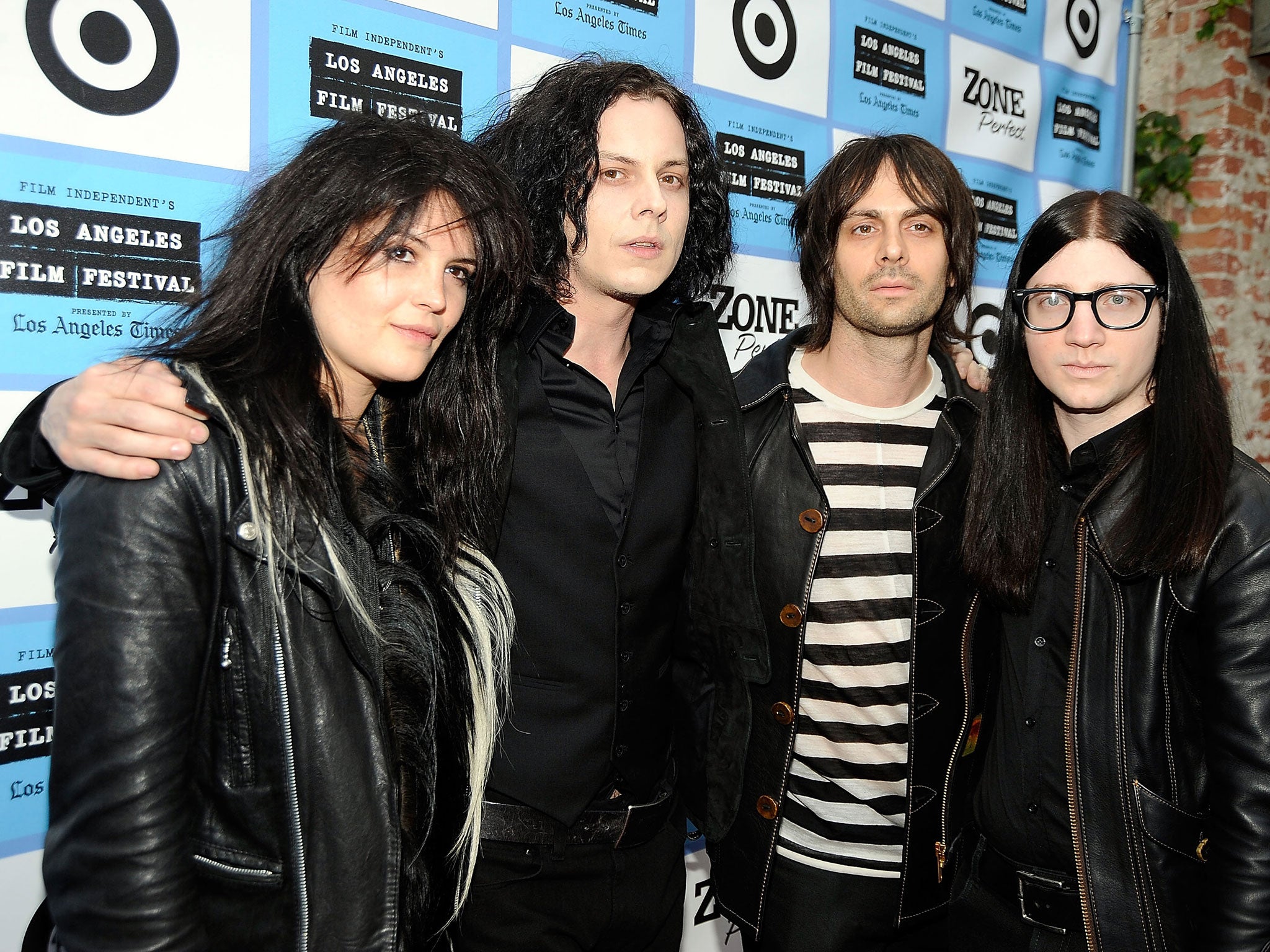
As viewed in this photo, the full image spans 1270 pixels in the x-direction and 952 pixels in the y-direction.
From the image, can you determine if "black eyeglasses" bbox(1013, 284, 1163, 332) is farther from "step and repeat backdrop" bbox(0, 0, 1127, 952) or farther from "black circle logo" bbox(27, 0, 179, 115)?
"black circle logo" bbox(27, 0, 179, 115)

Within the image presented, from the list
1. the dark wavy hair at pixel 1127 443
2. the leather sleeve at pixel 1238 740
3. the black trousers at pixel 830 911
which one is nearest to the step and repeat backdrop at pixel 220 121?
the black trousers at pixel 830 911

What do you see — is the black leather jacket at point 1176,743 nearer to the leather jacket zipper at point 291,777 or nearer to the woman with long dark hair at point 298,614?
the woman with long dark hair at point 298,614


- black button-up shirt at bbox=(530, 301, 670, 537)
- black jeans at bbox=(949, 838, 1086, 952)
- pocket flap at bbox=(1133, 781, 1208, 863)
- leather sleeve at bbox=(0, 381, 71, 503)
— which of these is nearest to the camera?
leather sleeve at bbox=(0, 381, 71, 503)

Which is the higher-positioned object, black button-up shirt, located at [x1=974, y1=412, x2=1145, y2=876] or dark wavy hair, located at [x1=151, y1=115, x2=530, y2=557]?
dark wavy hair, located at [x1=151, y1=115, x2=530, y2=557]

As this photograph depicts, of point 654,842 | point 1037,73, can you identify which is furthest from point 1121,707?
point 1037,73

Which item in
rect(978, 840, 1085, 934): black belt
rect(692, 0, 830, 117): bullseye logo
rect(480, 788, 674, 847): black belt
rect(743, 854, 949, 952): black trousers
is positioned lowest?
rect(743, 854, 949, 952): black trousers

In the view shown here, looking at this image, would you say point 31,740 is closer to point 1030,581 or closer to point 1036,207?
point 1030,581

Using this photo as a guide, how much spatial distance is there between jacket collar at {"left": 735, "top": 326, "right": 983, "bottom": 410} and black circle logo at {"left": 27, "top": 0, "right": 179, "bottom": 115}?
149 cm

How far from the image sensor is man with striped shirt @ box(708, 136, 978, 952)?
212 centimetres

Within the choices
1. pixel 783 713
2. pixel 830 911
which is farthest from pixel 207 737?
pixel 830 911

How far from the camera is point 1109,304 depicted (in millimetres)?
1786

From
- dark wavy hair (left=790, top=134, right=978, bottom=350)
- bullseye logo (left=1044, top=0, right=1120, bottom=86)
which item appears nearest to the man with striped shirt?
dark wavy hair (left=790, top=134, right=978, bottom=350)

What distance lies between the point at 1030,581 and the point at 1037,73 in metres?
2.74

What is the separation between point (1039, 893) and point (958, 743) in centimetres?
40
